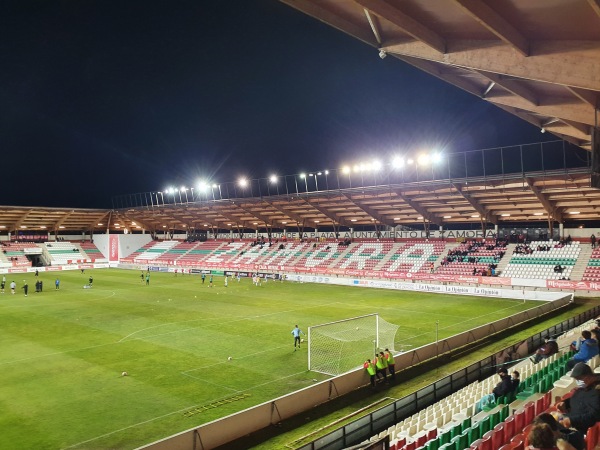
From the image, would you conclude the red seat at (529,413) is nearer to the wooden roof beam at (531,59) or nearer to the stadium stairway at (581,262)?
the wooden roof beam at (531,59)

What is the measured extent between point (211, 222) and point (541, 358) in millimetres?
60608

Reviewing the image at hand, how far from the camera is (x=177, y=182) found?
3647 inches

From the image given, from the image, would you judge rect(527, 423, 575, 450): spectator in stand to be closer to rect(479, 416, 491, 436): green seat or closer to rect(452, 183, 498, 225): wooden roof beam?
rect(479, 416, 491, 436): green seat

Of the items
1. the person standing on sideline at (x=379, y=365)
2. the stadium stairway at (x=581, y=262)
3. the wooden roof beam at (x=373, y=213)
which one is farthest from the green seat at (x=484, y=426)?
→ the wooden roof beam at (x=373, y=213)

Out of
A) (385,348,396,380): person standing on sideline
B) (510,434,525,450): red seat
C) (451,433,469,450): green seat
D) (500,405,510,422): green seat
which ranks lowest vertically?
(385,348,396,380): person standing on sideline

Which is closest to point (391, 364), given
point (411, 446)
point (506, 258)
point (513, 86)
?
point (411, 446)

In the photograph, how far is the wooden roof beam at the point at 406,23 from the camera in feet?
22.8

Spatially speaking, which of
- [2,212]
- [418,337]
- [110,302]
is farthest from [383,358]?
[2,212]

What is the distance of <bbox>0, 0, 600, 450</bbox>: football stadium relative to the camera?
811 centimetres

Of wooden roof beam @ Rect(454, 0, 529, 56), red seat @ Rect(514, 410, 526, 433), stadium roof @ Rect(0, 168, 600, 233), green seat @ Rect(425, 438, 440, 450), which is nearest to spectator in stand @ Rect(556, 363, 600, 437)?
red seat @ Rect(514, 410, 526, 433)

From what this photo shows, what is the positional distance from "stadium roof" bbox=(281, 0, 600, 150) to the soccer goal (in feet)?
37.6

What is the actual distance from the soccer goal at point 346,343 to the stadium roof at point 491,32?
37.6 ft

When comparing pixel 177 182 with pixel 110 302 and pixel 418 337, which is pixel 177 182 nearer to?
pixel 110 302

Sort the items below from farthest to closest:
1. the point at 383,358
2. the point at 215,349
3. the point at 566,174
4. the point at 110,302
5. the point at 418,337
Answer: the point at 110,302, the point at 566,174, the point at 418,337, the point at 215,349, the point at 383,358
